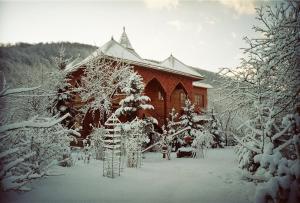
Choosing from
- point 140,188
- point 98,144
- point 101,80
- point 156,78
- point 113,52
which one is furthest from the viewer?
point 156,78

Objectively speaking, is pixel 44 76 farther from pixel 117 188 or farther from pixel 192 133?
pixel 117 188

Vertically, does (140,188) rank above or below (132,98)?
below

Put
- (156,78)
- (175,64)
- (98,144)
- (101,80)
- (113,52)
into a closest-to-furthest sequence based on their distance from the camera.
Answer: (98,144) → (101,80) → (113,52) → (156,78) → (175,64)

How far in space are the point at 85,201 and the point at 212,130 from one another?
1921 centimetres

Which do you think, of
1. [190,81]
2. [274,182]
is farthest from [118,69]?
[274,182]

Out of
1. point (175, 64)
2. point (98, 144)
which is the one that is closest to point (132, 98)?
point (98, 144)

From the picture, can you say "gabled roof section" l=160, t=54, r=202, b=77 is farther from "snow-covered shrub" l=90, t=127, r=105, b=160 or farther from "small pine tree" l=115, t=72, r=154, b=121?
"snow-covered shrub" l=90, t=127, r=105, b=160

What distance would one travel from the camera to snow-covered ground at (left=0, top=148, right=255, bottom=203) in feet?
23.1

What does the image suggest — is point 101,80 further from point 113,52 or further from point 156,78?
point 156,78

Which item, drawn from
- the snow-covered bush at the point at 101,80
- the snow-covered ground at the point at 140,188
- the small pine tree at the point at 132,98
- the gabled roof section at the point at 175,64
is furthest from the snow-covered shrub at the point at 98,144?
the gabled roof section at the point at 175,64

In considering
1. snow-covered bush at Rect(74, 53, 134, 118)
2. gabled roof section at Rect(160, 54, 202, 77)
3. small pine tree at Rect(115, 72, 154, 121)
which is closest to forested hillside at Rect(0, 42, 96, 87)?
snow-covered bush at Rect(74, 53, 134, 118)

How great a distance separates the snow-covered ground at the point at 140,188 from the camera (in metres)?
7.04

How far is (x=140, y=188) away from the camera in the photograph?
8086 mm

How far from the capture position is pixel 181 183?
28.9 ft
